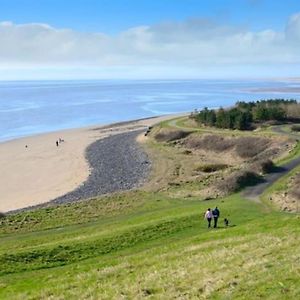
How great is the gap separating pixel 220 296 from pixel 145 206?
24.9 meters

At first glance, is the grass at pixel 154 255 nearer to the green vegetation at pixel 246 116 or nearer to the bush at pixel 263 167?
the bush at pixel 263 167

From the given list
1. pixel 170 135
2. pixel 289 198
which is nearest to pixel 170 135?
pixel 170 135

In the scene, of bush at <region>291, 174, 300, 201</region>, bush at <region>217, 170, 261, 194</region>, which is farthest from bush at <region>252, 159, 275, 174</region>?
bush at <region>291, 174, 300, 201</region>

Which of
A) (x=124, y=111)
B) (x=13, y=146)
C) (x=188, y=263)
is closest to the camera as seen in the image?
(x=188, y=263)

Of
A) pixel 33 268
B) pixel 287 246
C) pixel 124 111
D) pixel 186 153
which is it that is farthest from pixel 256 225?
pixel 124 111

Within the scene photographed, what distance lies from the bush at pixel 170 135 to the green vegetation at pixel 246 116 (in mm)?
7167

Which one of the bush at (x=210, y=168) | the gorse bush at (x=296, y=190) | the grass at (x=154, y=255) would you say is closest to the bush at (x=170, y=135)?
the bush at (x=210, y=168)

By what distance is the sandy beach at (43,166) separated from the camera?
51.9 meters

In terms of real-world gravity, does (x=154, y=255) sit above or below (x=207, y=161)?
above

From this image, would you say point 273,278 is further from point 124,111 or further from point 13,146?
Answer: point 124,111

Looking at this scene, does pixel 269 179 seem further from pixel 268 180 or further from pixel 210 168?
pixel 210 168

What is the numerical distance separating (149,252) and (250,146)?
4159cm

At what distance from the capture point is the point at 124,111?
6176 inches

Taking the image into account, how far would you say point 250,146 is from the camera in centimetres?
6431
